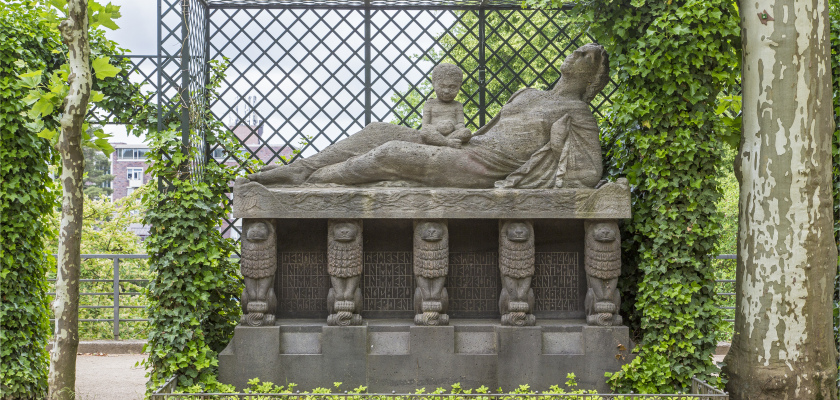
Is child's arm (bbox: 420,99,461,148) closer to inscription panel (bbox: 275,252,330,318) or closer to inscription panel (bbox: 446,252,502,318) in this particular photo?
inscription panel (bbox: 446,252,502,318)

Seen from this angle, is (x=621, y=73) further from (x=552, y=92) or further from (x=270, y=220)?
(x=270, y=220)

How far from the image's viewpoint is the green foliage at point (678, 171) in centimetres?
464

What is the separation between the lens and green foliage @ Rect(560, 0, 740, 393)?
183 inches

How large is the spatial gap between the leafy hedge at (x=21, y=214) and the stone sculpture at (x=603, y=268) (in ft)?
13.7

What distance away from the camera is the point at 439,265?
4.92m

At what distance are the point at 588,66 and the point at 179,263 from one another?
3.58 metres

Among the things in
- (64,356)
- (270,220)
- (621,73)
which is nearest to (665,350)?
(621,73)

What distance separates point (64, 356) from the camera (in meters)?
3.34

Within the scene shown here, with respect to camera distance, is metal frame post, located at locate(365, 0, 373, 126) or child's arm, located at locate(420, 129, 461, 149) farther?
metal frame post, located at locate(365, 0, 373, 126)

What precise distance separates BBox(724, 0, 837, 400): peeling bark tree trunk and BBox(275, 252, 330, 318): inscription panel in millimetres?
3201

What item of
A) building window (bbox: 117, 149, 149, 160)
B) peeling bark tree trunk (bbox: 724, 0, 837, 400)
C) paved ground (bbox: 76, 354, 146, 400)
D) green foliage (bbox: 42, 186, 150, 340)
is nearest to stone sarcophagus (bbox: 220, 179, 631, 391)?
peeling bark tree trunk (bbox: 724, 0, 837, 400)

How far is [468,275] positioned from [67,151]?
311 centimetres

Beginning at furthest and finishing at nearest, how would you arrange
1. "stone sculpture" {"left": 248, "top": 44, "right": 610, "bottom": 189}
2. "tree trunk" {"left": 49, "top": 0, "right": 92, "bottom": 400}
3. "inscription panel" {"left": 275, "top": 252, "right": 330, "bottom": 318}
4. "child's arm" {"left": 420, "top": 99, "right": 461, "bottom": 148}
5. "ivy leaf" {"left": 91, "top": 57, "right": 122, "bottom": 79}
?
"inscription panel" {"left": 275, "top": 252, "right": 330, "bottom": 318}
"child's arm" {"left": 420, "top": 99, "right": 461, "bottom": 148}
"stone sculpture" {"left": 248, "top": 44, "right": 610, "bottom": 189}
"ivy leaf" {"left": 91, "top": 57, "right": 122, "bottom": 79}
"tree trunk" {"left": 49, "top": 0, "right": 92, "bottom": 400}

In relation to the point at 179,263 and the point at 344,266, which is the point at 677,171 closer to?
the point at 344,266
